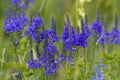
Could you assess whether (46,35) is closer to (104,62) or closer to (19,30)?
(19,30)

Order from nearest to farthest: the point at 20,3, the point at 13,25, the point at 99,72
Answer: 1. the point at 13,25
2. the point at 99,72
3. the point at 20,3

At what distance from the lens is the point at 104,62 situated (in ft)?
13.6

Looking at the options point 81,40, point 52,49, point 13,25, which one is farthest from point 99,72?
point 13,25

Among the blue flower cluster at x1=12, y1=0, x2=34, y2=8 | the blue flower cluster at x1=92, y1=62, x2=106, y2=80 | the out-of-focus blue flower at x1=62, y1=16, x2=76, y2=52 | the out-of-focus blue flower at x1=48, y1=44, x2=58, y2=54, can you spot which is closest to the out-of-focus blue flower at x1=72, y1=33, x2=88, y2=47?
the out-of-focus blue flower at x1=62, y1=16, x2=76, y2=52

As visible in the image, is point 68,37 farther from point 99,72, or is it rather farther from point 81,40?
point 99,72

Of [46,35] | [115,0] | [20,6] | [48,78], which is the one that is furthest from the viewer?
[115,0]

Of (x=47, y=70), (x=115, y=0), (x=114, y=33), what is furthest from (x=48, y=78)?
(x=115, y=0)

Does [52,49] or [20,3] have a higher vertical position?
[20,3]

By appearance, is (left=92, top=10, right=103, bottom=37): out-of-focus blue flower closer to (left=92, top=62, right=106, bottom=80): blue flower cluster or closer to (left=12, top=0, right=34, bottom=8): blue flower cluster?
(left=92, top=62, right=106, bottom=80): blue flower cluster

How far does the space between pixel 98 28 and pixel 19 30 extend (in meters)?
0.72

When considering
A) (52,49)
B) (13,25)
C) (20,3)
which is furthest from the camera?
(20,3)

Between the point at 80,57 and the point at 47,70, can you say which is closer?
the point at 47,70

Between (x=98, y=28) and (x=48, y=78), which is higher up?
(x=98, y=28)

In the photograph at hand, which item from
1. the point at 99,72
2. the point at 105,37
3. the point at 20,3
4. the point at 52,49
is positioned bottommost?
the point at 99,72
